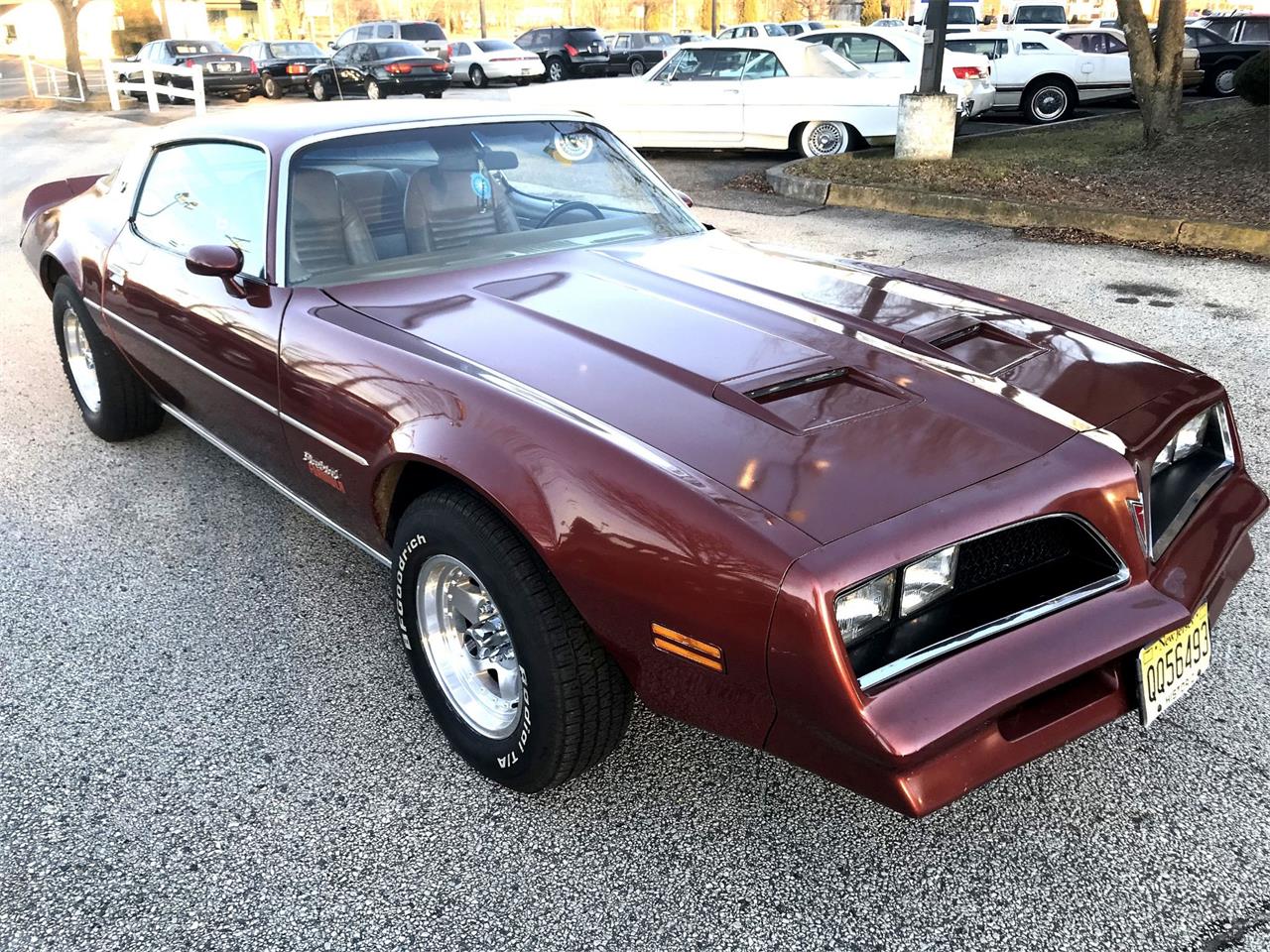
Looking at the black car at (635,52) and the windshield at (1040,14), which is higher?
the windshield at (1040,14)

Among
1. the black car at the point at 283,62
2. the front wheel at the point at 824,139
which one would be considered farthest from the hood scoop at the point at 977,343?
the black car at the point at 283,62

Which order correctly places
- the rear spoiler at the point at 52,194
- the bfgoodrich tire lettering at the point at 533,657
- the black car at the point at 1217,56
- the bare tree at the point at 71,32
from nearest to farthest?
the bfgoodrich tire lettering at the point at 533,657
the rear spoiler at the point at 52,194
the black car at the point at 1217,56
the bare tree at the point at 71,32

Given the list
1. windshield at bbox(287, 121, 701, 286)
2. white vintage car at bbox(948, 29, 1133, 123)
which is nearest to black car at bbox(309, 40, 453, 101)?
white vintage car at bbox(948, 29, 1133, 123)

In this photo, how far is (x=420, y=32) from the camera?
28.5m

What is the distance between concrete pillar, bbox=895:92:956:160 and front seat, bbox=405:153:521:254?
330 inches

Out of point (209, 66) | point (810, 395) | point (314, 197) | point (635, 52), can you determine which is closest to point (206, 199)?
point (314, 197)

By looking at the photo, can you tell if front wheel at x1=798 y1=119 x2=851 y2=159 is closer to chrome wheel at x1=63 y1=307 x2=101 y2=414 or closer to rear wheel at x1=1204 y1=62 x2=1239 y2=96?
chrome wheel at x1=63 y1=307 x2=101 y2=414

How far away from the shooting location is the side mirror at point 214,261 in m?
3.01

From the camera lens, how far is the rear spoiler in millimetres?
5043

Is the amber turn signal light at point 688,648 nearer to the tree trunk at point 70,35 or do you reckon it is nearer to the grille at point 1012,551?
the grille at point 1012,551

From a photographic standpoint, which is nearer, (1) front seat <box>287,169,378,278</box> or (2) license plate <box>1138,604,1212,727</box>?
(2) license plate <box>1138,604,1212,727</box>

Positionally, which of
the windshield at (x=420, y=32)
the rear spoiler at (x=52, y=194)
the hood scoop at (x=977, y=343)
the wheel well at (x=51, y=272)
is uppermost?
the windshield at (x=420, y=32)

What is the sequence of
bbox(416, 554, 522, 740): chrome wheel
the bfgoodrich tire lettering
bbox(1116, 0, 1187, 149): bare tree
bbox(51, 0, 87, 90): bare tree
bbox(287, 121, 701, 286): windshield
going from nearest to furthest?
the bfgoodrich tire lettering, bbox(416, 554, 522, 740): chrome wheel, bbox(287, 121, 701, 286): windshield, bbox(1116, 0, 1187, 149): bare tree, bbox(51, 0, 87, 90): bare tree

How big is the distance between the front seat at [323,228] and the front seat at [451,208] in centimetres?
15
